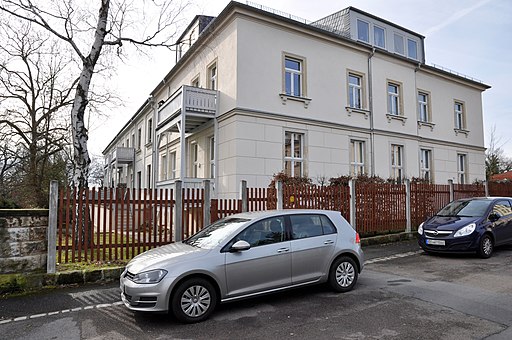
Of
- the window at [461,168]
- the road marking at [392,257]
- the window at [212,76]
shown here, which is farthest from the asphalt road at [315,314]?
the window at [461,168]

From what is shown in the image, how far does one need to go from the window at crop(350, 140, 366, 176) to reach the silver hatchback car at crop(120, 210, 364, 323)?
38.7 ft

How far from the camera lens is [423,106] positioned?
70.7ft

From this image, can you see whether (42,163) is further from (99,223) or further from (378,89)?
(378,89)

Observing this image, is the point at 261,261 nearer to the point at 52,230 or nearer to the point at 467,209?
the point at 52,230

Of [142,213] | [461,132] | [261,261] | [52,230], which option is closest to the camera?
[261,261]

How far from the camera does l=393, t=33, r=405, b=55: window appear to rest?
2148cm

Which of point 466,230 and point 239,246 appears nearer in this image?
point 239,246

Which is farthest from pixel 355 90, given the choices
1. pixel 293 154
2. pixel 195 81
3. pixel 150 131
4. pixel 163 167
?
pixel 150 131

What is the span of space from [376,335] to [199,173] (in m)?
14.9

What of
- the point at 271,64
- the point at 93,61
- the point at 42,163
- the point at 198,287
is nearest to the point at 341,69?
the point at 271,64

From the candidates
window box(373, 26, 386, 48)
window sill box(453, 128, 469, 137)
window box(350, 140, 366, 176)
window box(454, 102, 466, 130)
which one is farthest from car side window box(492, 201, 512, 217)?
window box(454, 102, 466, 130)

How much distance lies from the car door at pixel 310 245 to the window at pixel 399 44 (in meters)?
18.6

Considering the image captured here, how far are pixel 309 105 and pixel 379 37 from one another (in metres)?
7.96

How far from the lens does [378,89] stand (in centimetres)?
1881
